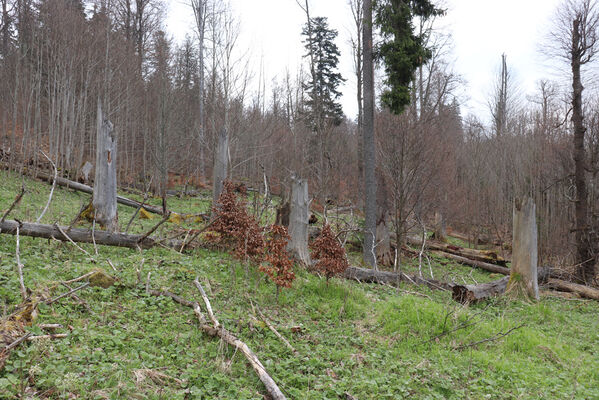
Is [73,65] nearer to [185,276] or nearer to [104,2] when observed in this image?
[104,2]

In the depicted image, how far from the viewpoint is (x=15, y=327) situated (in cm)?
341

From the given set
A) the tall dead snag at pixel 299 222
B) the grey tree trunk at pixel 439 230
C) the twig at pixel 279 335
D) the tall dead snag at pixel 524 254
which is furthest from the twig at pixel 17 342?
the grey tree trunk at pixel 439 230

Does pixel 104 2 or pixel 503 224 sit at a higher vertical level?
pixel 104 2

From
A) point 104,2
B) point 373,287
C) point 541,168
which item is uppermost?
point 104,2

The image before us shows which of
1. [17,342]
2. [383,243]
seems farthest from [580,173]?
[17,342]

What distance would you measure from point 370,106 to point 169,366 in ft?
30.8

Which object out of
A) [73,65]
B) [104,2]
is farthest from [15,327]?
[104,2]

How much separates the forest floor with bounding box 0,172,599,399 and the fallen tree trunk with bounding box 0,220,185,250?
17cm

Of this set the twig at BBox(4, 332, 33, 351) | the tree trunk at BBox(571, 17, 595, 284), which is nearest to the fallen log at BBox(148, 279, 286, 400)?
the twig at BBox(4, 332, 33, 351)

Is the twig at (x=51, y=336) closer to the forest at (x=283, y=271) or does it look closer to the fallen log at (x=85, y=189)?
the forest at (x=283, y=271)

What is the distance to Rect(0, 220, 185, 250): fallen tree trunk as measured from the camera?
6125 millimetres

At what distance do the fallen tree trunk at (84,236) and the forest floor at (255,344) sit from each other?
17cm

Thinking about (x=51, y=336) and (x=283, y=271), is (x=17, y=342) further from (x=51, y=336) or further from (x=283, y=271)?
(x=283, y=271)

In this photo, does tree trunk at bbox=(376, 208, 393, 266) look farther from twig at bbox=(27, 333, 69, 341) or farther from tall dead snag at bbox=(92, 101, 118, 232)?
twig at bbox=(27, 333, 69, 341)
